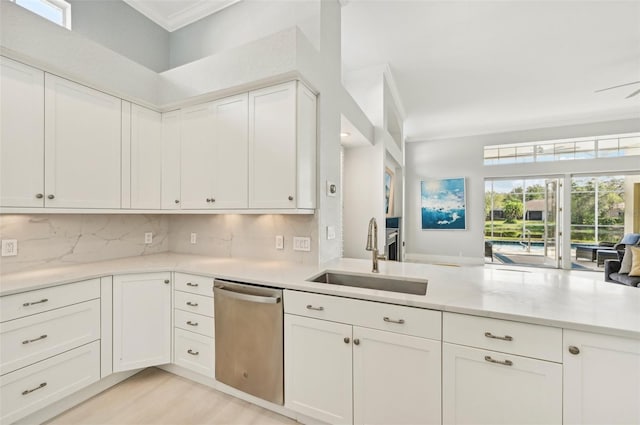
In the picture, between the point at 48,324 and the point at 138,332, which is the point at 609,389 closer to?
the point at 138,332

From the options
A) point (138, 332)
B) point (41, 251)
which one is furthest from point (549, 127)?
point (41, 251)

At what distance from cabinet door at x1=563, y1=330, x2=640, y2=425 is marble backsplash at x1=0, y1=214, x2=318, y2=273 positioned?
1.61 m

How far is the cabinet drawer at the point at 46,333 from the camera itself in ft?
4.99

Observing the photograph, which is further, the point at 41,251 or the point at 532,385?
the point at 41,251

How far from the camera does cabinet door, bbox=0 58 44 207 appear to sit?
169 centimetres

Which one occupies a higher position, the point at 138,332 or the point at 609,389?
the point at 609,389

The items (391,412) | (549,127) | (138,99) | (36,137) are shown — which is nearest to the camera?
(391,412)

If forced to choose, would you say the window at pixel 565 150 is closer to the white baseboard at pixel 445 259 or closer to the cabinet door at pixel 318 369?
the white baseboard at pixel 445 259

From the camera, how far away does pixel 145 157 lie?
2.45m

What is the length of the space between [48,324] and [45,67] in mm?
1677

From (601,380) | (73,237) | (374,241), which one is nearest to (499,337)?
(601,380)

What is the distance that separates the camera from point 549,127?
20.4 ft

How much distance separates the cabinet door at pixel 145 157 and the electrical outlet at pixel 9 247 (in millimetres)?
748

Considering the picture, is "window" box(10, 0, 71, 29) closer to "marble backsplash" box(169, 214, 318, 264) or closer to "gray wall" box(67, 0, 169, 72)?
"gray wall" box(67, 0, 169, 72)
